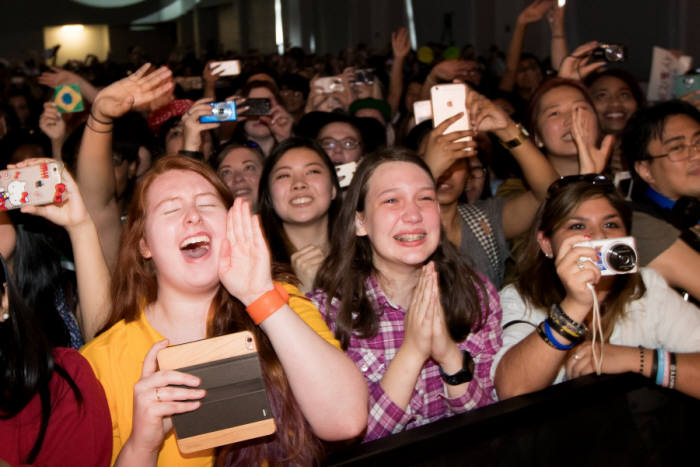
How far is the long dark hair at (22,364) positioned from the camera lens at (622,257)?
1.54 meters

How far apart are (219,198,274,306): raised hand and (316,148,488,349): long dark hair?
0.67m

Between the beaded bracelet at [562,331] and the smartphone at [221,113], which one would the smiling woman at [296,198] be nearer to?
the smartphone at [221,113]

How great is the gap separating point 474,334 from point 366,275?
Result: 1.41ft

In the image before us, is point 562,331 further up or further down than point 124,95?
further down

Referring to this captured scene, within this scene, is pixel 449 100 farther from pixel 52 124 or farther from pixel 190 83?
pixel 190 83

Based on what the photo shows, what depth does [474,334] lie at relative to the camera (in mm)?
2193

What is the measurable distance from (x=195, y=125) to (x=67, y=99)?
3.78 ft

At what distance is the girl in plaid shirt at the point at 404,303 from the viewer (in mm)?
1885

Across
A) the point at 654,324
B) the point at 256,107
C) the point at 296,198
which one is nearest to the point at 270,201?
the point at 296,198

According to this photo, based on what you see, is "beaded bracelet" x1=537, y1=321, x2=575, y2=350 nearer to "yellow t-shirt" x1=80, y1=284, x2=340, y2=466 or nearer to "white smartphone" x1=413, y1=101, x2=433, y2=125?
"yellow t-shirt" x1=80, y1=284, x2=340, y2=466

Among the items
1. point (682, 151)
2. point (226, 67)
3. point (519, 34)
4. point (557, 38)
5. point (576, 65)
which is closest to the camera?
point (682, 151)

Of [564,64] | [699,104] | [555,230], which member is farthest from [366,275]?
[699,104]

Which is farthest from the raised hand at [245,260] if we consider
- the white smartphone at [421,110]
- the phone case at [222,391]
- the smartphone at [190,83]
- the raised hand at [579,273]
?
the smartphone at [190,83]

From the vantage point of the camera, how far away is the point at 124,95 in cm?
242
